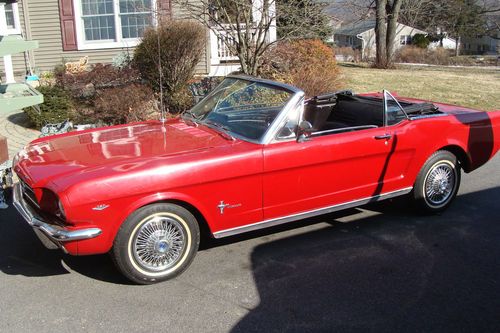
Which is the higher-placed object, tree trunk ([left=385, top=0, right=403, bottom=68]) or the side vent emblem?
tree trunk ([left=385, top=0, right=403, bottom=68])

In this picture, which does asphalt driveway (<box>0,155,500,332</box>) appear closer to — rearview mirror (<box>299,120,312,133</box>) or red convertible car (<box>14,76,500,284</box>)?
red convertible car (<box>14,76,500,284</box>)

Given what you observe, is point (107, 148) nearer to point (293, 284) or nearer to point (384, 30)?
point (293, 284)

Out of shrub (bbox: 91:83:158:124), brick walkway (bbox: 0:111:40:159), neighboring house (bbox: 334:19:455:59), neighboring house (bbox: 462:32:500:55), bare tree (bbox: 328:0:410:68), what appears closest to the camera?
brick walkway (bbox: 0:111:40:159)

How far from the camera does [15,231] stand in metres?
4.82

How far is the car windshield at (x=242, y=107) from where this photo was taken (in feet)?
14.1

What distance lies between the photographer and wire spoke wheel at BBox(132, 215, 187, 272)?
361cm

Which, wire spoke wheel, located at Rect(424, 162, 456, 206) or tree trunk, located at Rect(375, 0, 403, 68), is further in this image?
tree trunk, located at Rect(375, 0, 403, 68)

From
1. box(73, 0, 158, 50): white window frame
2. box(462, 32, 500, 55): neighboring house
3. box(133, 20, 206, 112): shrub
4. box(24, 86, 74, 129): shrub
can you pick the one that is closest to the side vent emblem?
box(24, 86, 74, 129): shrub

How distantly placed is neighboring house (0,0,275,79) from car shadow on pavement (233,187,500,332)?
33.0 ft

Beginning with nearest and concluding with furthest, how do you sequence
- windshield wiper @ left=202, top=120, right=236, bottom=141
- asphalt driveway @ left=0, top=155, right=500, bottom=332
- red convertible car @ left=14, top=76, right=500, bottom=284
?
asphalt driveway @ left=0, top=155, right=500, bottom=332 < red convertible car @ left=14, top=76, right=500, bottom=284 < windshield wiper @ left=202, top=120, right=236, bottom=141

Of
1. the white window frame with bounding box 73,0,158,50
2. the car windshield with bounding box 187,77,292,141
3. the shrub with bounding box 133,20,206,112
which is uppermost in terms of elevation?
the white window frame with bounding box 73,0,158,50

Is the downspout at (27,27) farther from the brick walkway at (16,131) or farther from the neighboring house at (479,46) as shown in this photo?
the neighboring house at (479,46)

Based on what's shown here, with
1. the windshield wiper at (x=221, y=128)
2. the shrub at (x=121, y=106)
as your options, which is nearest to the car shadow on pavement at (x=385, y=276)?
the windshield wiper at (x=221, y=128)

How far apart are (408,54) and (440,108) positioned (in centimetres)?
3815
